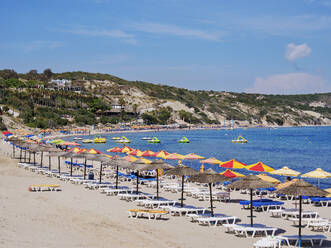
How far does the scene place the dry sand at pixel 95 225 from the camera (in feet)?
39.9

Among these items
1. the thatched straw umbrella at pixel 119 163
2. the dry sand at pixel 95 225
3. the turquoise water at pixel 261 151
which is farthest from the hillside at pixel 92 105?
the dry sand at pixel 95 225

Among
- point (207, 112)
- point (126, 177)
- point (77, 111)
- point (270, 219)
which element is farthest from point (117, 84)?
point (270, 219)

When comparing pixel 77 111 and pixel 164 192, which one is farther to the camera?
pixel 77 111

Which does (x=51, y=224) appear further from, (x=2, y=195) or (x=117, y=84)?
Answer: (x=117, y=84)

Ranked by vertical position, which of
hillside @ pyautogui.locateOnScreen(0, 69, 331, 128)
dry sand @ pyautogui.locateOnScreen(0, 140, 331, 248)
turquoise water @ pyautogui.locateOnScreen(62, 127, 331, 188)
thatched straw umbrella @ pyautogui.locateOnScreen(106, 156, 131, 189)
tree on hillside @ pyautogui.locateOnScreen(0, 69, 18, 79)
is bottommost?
turquoise water @ pyautogui.locateOnScreen(62, 127, 331, 188)

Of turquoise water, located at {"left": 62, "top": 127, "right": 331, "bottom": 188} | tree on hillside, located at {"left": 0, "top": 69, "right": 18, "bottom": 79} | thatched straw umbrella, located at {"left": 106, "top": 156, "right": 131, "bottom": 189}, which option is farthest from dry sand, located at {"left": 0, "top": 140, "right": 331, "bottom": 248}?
tree on hillside, located at {"left": 0, "top": 69, "right": 18, "bottom": 79}

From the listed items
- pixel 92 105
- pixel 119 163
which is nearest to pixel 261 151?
pixel 119 163

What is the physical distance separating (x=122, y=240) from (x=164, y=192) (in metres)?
11.9

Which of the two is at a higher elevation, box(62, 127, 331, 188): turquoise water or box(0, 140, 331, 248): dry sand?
box(0, 140, 331, 248): dry sand

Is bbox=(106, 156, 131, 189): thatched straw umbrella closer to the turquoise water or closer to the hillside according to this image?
the turquoise water

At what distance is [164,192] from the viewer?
2423cm

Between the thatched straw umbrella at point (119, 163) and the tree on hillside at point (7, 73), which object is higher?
the tree on hillside at point (7, 73)

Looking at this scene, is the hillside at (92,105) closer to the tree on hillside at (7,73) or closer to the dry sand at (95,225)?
the tree on hillside at (7,73)

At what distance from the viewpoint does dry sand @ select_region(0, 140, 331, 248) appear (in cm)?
1217
